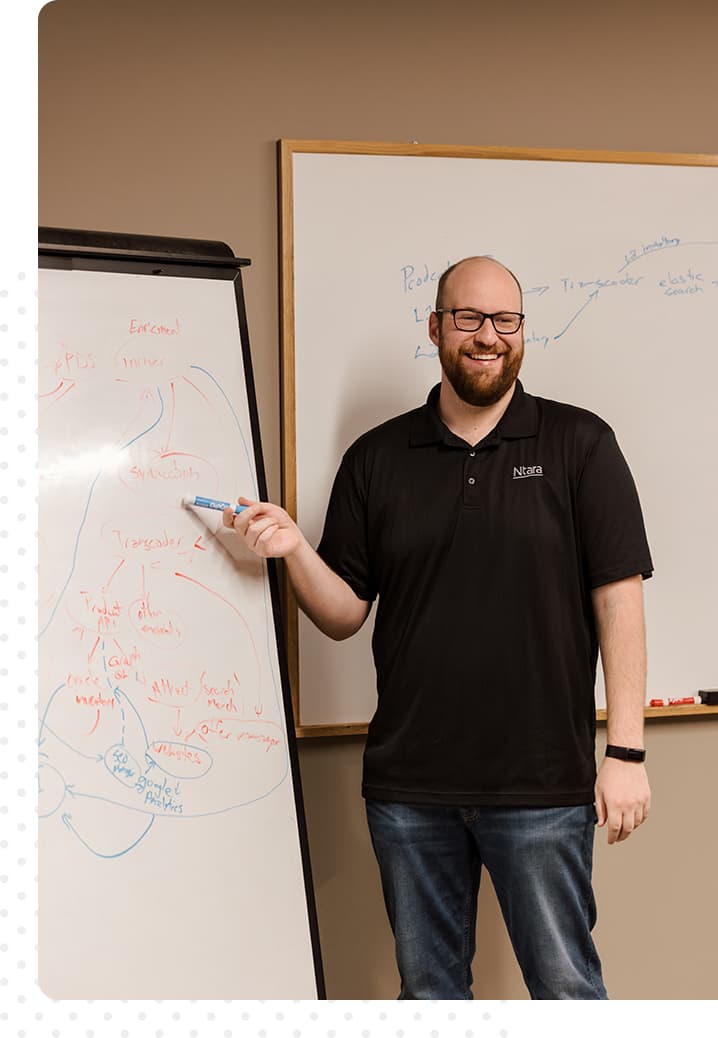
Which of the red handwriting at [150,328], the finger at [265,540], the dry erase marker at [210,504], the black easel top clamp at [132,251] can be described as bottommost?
the finger at [265,540]

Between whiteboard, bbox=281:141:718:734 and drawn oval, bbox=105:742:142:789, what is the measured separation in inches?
21.3

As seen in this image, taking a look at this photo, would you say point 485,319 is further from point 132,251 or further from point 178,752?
point 178,752

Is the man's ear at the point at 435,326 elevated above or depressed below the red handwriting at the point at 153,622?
above

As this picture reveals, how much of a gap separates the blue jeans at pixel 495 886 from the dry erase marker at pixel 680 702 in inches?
20.7

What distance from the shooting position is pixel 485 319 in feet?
5.33

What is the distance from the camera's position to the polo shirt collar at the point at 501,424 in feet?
5.34

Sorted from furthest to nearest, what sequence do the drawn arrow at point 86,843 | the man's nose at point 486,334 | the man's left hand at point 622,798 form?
the man's nose at point 486,334
the man's left hand at point 622,798
the drawn arrow at point 86,843

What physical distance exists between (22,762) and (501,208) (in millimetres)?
1435

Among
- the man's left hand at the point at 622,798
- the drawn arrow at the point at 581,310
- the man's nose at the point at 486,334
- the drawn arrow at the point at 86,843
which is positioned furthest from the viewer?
the drawn arrow at the point at 581,310

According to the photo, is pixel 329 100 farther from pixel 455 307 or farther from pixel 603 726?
pixel 603 726

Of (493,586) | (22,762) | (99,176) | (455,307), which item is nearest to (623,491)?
(493,586)

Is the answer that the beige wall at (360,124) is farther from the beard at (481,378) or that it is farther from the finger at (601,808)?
the finger at (601,808)

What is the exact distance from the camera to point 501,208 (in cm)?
201

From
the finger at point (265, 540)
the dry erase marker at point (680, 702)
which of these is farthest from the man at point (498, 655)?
the dry erase marker at point (680, 702)
